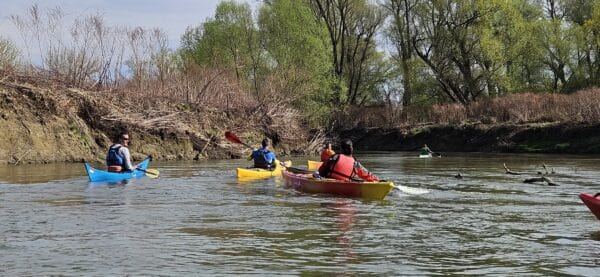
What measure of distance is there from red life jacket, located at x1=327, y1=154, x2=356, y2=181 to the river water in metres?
0.76

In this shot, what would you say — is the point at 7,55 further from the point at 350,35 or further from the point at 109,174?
the point at 350,35

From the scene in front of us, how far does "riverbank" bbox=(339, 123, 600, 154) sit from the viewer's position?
119ft

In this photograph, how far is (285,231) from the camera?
9.79 m

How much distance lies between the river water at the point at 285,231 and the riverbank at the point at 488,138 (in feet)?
68.8

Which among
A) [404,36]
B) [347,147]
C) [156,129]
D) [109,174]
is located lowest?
[109,174]

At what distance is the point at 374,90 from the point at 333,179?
1756 inches

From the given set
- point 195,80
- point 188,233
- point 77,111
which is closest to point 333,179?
point 188,233

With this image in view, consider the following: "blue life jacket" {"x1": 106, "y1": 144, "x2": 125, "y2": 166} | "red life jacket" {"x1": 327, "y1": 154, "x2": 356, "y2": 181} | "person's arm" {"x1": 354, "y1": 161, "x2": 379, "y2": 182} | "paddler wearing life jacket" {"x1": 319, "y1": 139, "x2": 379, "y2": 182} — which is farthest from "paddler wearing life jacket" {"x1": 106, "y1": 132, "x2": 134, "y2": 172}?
"person's arm" {"x1": 354, "y1": 161, "x2": 379, "y2": 182}

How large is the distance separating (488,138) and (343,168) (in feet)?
94.5

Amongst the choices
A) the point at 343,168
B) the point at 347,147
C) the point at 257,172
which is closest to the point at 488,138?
the point at 257,172

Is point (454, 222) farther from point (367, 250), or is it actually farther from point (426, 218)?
point (367, 250)

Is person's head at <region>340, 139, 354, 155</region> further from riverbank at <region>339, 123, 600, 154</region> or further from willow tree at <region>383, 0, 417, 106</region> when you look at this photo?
willow tree at <region>383, 0, 417, 106</region>

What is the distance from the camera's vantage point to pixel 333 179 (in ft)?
48.5

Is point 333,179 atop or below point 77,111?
below
